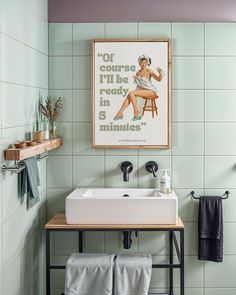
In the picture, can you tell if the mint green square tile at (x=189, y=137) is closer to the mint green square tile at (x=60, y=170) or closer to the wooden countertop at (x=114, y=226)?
the wooden countertop at (x=114, y=226)

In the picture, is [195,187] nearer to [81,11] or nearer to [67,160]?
[67,160]

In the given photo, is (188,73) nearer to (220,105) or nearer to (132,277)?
(220,105)

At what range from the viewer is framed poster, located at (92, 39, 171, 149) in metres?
4.25

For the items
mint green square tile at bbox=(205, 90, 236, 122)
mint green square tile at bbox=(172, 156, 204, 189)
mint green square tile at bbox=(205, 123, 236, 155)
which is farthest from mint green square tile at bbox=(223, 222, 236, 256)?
mint green square tile at bbox=(205, 90, 236, 122)

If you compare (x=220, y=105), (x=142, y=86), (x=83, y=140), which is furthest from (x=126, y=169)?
(x=220, y=105)

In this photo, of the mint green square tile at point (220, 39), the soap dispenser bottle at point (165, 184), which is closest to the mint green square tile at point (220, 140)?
the soap dispenser bottle at point (165, 184)

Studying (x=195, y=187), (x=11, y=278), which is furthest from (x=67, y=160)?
(x=11, y=278)

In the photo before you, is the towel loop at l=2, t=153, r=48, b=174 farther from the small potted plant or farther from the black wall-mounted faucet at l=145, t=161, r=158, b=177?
the black wall-mounted faucet at l=145, t=161, r=158, b=177

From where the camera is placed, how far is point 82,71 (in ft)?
14.1

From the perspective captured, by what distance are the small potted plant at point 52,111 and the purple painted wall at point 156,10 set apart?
685 mm

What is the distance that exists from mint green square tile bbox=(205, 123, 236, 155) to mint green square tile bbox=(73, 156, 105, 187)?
79 cm

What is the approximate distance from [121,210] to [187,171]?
0.73 meters

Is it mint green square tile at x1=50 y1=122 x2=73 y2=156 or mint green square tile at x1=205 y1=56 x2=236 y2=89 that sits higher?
mint green square tile at x1=205 y1=56 x2=236 y2=89

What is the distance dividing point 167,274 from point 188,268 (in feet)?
0.54
